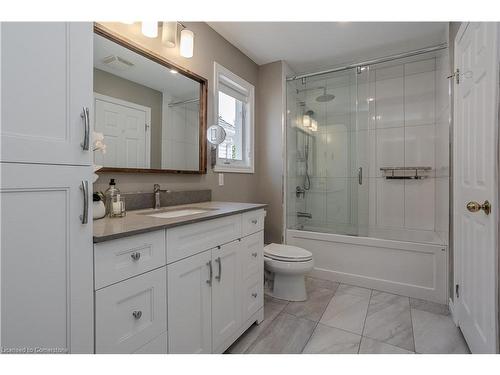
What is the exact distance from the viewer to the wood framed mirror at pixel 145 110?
143 cm

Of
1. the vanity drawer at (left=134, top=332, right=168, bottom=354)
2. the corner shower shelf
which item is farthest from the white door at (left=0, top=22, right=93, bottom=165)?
the corner shower shelf

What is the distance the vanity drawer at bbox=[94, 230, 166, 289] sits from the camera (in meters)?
0.86

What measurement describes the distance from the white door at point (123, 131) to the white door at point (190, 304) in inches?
30.8

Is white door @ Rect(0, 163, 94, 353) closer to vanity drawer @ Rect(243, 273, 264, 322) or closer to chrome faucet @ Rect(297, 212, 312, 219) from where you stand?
vanity drawer @ Rect(243, 273, 264, 322)

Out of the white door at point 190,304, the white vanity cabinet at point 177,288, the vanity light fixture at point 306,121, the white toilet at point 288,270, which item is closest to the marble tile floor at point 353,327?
the white toilet at point 288,270

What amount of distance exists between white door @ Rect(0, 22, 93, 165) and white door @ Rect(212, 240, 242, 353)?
2.78ft

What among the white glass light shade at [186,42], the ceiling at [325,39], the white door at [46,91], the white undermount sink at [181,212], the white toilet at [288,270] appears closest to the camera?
the white door at [46,91]

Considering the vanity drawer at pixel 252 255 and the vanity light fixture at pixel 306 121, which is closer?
the vanity drawer at pixel 252 255

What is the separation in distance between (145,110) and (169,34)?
0.54 meters

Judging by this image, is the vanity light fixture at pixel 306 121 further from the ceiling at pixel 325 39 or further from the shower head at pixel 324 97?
the ceiling at pixel 325 39

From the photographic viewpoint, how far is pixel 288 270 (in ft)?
6.76

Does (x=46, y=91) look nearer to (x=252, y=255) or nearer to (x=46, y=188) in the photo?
(x=46, y=188)
